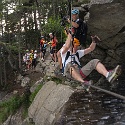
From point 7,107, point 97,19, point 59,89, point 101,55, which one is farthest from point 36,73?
point 59,89

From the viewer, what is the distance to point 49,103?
16.3 metres

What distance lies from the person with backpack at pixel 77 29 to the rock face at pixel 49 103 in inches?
286

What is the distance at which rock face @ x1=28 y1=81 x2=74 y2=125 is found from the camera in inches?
607

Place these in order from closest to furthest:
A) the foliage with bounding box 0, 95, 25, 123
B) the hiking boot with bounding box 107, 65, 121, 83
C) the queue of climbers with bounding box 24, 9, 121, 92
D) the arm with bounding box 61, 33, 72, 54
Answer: the hiking boot with bounding box 107, 65, 121, 83 → the queue of climbers with bounding box 24, 9, 121, 92 → the arm with bounding box 61, 33, 72, 54 → the foliage with bounding box 0, 95, 25, 123

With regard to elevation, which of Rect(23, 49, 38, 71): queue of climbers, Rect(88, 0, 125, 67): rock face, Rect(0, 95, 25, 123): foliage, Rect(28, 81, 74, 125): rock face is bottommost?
Rect(0, 95, 25, 123): foliage

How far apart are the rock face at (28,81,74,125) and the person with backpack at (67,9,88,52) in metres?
7.27

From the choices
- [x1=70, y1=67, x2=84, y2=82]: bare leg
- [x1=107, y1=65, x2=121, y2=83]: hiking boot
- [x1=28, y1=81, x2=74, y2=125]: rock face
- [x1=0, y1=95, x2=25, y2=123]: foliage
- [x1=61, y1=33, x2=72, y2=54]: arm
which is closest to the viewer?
[x1=107, y1=65, x2=121, y2=83]: hiking boot

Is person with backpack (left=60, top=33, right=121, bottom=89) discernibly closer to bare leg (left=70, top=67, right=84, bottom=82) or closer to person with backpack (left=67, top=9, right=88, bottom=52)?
bare leg (left=70, top=67, right=84, bottom=82)

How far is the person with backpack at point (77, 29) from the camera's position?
7.80m

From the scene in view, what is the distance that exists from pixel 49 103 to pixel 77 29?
8872 millimetres

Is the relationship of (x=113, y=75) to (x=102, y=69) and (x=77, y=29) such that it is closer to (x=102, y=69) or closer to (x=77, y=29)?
(x=102, y=69)

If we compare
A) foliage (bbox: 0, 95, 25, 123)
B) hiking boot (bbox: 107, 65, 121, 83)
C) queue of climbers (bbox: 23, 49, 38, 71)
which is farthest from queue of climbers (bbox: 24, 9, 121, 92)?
queue of climbers (bbox: 23, 49, 38, 71)

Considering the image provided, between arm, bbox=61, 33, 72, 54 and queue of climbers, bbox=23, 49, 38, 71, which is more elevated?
arm, bbox=61, 33, 72, 54

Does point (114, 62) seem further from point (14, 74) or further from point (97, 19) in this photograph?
point (14, 74)
